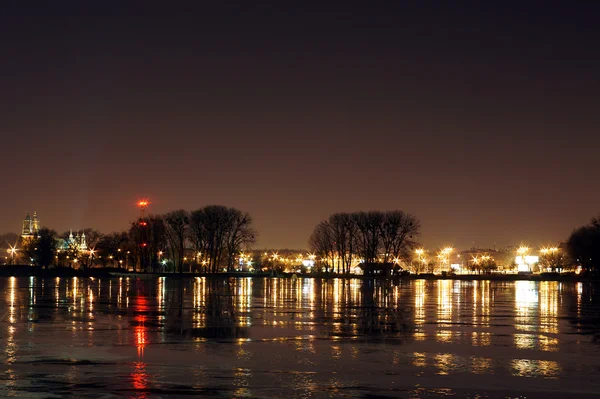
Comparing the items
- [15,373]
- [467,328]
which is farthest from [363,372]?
[467,328]

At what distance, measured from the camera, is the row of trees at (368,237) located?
483ft

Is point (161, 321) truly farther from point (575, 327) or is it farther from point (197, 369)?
point (575, 327)

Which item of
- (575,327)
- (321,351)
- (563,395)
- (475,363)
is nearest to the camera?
(563,395)

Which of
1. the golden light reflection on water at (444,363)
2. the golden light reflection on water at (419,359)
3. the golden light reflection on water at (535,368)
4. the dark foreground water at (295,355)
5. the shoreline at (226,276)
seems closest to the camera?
the dark foreground water at (295,355)

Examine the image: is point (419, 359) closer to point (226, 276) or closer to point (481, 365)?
point (481, 365)

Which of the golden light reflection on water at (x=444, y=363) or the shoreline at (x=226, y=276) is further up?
the golden light reflection on water at (x=444, y=363)

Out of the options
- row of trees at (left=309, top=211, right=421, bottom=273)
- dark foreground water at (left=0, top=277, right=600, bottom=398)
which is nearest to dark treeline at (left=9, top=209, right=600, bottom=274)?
A: row of trees at (left=309, top=211, right=421, bottom=273)

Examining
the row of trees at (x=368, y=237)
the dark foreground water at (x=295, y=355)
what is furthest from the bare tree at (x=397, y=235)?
the dark foreground water at (x=295, y=355)

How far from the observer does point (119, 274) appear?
133 meters

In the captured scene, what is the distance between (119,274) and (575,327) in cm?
11158

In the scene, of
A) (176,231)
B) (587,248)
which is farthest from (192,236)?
(587,248)

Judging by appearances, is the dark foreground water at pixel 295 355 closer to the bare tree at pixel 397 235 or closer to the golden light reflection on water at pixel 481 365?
the golden light reflection on water at pixel 481 365

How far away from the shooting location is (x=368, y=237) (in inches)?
5901

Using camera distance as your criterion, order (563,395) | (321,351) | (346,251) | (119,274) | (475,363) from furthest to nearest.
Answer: (346,251) → (119,274) → (321,351) → (475,363) → (563,395)
